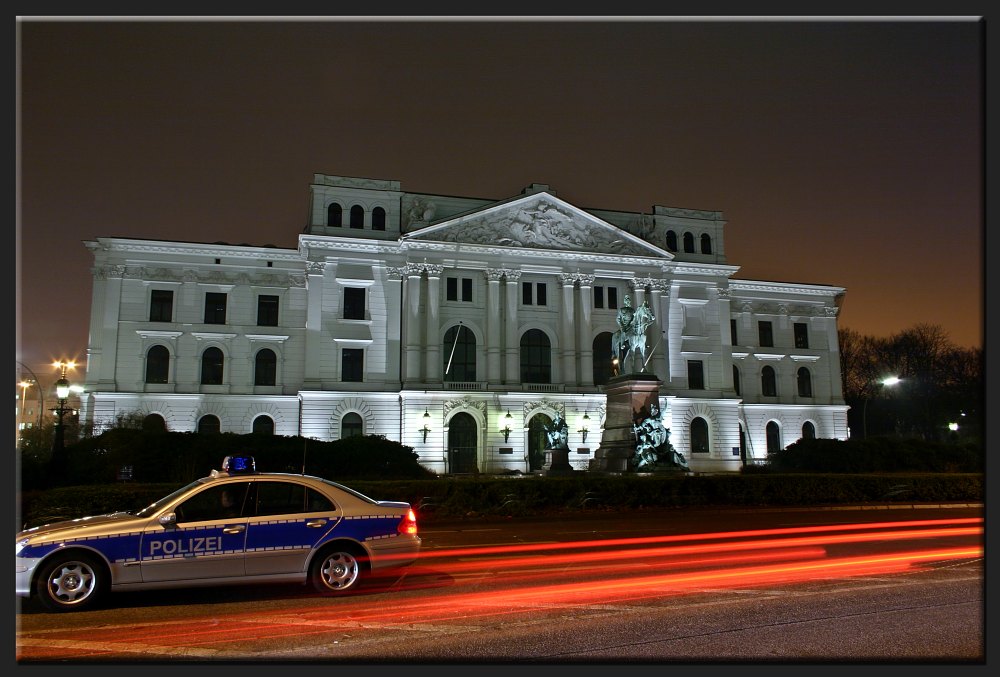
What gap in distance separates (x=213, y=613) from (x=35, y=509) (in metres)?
10.4

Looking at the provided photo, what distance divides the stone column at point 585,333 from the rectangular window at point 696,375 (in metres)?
8.96

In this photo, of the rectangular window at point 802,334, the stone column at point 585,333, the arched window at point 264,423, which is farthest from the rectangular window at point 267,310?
the rectangular window at point 802,334

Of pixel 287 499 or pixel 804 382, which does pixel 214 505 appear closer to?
pixel 287 499

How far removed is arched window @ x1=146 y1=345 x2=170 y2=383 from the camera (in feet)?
158

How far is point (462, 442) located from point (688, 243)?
25.3 metres

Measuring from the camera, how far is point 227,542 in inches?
356

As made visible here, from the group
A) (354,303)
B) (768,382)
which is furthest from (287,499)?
(768,382)

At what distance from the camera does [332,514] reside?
9.55 meters

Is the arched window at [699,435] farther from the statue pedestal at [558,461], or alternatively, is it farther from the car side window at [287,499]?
the car side window at [287,499]

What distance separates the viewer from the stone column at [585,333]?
2072 inches

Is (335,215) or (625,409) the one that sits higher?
(335,215)

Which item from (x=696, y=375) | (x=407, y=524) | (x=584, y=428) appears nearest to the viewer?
(x=407, y=524)

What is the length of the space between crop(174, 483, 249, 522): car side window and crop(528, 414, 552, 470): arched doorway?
137 feet

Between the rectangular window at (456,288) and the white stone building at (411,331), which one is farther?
the rectangular window at (456,288)
